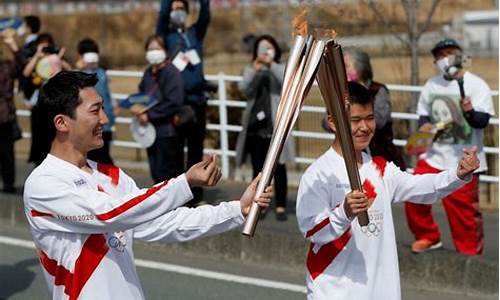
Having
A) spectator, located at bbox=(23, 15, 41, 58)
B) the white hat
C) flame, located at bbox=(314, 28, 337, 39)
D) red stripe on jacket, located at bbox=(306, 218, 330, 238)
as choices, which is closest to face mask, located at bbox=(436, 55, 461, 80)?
the white hat

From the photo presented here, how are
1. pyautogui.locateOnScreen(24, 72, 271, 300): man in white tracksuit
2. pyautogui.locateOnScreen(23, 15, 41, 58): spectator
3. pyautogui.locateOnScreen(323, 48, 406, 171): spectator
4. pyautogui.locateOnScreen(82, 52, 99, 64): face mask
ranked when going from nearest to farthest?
pyautogui.locateOnScreen(24, 72, 271, 300): man in white tracksuit → pyautogui.locateOnScreen(323, 48, 406, 171): spectator → pyautogui.locateOnScreen(82, 52, 99, 64): face mask → pyautogui.locateOnScreen(23, 15, 41, 58): spectator

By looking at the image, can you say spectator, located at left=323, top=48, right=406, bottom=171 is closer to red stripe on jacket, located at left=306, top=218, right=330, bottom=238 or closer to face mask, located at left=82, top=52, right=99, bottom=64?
red stripe on jacket, located at left=306, top=218, right=330, bottom=238

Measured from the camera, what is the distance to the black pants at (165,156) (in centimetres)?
1026

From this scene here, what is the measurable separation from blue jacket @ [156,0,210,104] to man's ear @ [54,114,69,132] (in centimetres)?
549

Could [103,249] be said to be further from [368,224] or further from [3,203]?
[3,203]

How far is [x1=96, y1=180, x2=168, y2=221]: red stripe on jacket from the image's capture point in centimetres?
474

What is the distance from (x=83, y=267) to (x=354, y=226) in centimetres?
115

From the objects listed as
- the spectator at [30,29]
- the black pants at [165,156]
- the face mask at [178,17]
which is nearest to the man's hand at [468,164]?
the black pants at [165,156]

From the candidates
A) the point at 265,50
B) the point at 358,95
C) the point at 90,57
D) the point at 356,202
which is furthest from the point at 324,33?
the point at 90,57

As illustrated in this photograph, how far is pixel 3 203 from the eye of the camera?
1113cm

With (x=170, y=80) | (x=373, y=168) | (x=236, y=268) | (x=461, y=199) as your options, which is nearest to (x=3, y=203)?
(x=170, y=80)

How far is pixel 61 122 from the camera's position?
4887 mm

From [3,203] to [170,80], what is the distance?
2.05 meters

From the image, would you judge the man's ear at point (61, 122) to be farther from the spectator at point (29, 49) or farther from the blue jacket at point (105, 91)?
the spectator at point (29, 49)
